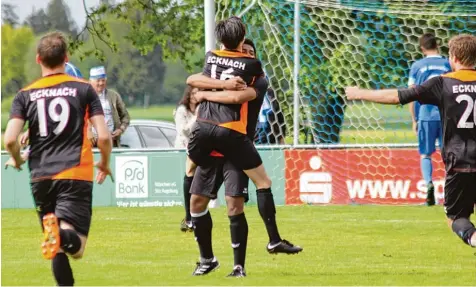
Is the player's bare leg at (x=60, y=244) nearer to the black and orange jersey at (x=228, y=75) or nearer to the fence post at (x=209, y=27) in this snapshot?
the black and orange jersey at (x=228, y=75)

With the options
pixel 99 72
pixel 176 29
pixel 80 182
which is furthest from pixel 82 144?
pixel 176 29

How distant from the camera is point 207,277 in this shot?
→ 10102 millimetres

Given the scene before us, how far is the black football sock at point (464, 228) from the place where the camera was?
977 cm

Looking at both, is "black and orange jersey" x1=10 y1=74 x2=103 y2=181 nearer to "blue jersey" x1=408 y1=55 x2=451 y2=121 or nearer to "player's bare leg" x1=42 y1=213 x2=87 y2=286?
"player's bare leg" x1=42 y1=213 x2=87 y2=286

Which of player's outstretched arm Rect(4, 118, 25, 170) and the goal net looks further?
the goal net

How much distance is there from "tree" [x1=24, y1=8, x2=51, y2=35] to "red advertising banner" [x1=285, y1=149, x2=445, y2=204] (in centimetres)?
2873

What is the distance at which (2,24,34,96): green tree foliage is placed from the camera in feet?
147

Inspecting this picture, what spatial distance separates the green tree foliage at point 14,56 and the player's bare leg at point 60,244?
36118mm

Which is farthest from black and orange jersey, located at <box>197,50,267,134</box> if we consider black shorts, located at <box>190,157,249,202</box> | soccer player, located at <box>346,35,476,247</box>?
soccer player, located at <box>346,35,476,247</box>

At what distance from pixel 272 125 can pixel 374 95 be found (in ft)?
32.8

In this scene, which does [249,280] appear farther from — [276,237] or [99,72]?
[99,72]

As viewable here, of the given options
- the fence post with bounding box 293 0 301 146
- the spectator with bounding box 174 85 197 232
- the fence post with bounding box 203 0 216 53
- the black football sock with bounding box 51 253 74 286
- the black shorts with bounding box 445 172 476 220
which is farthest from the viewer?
the fence post with bounding box 293 0 301 146

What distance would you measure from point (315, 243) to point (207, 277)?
2.91 meters

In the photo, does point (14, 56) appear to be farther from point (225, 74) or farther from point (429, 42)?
point (225, 74)
